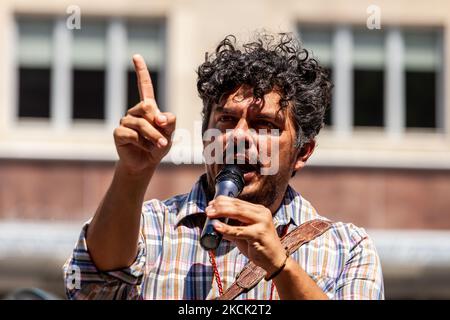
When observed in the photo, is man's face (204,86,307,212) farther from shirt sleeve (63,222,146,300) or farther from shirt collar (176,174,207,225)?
shirt sleeve (63,222,146,300)

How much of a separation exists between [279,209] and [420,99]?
9.19 metres

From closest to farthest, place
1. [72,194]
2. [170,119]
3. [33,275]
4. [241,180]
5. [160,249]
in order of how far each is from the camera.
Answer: [170,119], [241,180], [160,249], [33,275], [72,194]

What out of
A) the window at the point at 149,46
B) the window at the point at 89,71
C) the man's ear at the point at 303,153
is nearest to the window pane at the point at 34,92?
the window at the point at 89,71

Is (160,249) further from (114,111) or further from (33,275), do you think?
(114,111)

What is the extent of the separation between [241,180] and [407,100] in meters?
9.57

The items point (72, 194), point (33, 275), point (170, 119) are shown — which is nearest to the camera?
point (170, 119)

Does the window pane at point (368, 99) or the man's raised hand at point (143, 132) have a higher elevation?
the window pane at point (368, 99)

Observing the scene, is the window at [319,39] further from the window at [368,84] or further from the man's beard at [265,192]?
the man's beard at [265,192]

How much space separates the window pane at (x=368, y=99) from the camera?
38.5 ft

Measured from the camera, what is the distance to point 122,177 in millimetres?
2406

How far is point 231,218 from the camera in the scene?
2240 mm

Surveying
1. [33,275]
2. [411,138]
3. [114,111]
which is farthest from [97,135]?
[411,138]

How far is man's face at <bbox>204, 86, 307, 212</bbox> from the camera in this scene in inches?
101

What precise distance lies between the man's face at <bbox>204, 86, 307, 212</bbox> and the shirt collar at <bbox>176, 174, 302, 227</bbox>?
26mm
